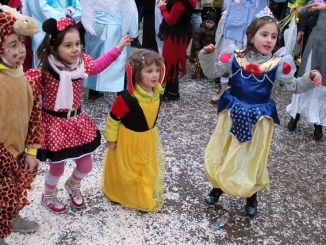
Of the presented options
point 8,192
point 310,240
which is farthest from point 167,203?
point 8,192

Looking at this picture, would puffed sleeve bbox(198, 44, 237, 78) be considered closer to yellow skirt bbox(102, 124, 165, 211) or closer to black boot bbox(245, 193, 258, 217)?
yellow skirt bbox(102, 124, 165, 211)

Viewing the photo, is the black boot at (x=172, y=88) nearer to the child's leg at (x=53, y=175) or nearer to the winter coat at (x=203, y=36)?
the winter coat at (x=203, y=36)

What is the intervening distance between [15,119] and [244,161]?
1.61 metres

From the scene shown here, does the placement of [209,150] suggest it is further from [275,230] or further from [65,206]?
[65,206]

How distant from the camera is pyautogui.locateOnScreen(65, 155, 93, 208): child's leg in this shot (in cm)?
269

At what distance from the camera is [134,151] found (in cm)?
279

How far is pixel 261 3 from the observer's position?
15.3 ft

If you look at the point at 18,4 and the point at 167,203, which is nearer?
the point at 167,203

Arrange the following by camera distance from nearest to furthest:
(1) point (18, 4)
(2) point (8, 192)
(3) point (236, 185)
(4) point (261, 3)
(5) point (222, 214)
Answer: (2) point (8, 192), (3) point (236, 185), (5) point (222, 214), (1) point (18, 4), (4) point (261, 3)

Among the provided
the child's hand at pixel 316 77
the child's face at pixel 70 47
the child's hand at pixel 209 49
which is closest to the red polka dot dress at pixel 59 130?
the child's face at pixel 70 47

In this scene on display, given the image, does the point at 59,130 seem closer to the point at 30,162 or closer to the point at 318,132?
the point at 30,162

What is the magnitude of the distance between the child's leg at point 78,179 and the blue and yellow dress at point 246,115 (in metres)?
0.97

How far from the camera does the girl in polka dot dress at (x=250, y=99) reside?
2.72 metres

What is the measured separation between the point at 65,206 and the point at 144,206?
592mm
